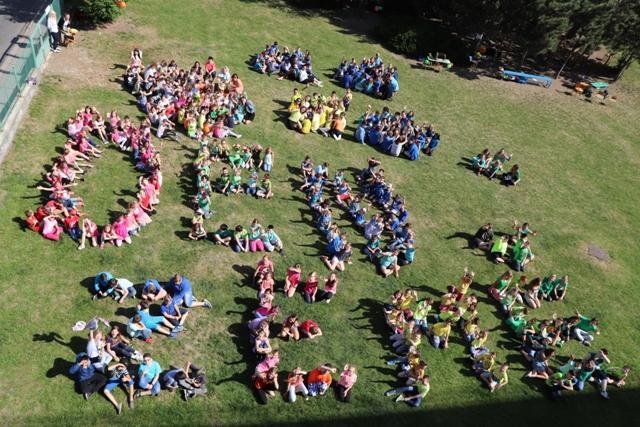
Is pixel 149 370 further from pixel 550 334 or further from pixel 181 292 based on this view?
pixel 550 334

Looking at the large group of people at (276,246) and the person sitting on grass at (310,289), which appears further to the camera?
the person sitting on grass at (310,289)

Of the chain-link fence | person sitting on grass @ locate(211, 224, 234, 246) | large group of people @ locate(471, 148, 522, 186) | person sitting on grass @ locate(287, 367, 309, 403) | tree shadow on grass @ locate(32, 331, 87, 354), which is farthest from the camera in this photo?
large group of people @ locate(471, 148, 522, 186)

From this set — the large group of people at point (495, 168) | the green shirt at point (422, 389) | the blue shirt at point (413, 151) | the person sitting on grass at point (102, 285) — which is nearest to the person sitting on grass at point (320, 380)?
the green shirt at point (422, 389)

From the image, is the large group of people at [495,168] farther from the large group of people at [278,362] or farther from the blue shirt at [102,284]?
the blue shirt at [102,284]

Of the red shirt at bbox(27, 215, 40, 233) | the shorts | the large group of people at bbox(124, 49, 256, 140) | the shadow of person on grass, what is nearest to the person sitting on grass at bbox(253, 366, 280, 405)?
the shadow of person on grass

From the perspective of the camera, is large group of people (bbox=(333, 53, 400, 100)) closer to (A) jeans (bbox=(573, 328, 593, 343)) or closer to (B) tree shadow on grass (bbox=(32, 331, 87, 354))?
Result: (A) jeans (bbox=(573, 328, 593, 343))

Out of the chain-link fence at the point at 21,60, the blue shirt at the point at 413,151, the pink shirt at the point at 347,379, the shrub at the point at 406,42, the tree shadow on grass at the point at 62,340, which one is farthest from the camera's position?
the shrub at the point at 406,42

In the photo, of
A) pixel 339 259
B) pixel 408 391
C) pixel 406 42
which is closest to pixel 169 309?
pixel 339 259
